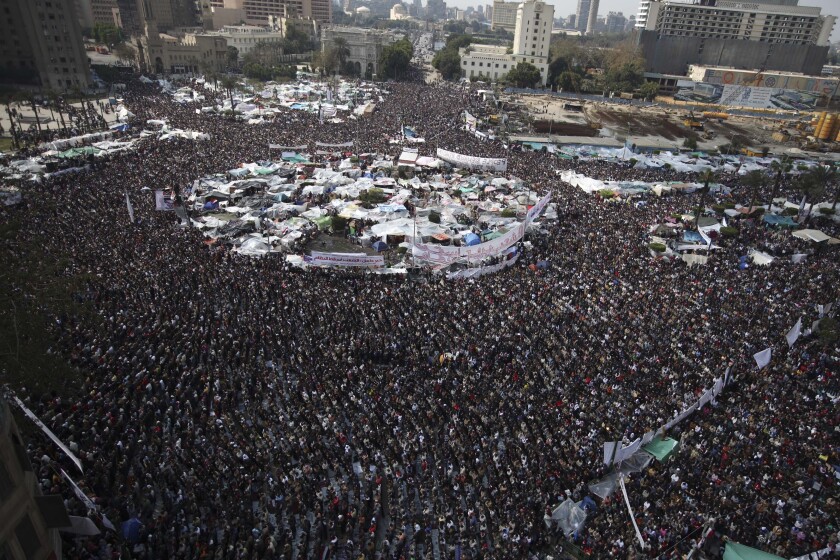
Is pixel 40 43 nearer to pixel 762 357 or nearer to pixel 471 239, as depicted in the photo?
pixel 471 239

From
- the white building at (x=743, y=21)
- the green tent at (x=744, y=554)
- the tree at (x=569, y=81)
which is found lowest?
the green tent at (x=744, y=554)

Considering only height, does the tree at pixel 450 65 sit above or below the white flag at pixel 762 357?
above

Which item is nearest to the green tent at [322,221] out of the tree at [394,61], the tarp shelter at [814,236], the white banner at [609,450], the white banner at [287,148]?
the white banner at [287,148]

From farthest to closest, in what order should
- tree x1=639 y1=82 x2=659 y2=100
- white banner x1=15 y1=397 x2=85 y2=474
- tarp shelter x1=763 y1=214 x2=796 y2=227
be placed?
tree x1=639 y1=82 x2=659 y2=100 < tarp shelter x1=763 y1=214 x2=796 y2=227 < white banner x1=15 y1=397 x2=85 y2=474

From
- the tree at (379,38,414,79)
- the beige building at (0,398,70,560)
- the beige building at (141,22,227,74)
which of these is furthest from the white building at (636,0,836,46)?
the beige building at (0,398,70,560)

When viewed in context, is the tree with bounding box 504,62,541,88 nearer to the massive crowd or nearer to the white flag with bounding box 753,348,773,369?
the massive crowd

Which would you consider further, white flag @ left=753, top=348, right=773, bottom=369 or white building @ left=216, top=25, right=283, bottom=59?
white building @ left=216, top=25, right=283, bottom=59

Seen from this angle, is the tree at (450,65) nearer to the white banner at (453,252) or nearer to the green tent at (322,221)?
the green tent at (322,221)
